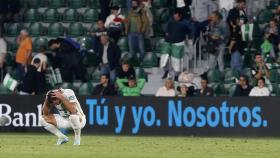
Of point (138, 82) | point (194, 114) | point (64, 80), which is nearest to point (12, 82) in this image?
point (64, 80)

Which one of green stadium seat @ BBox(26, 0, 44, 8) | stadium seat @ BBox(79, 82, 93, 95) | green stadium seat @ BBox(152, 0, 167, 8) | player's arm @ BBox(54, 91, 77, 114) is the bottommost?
stadium seat @ BBox(79, 82, 93, 95)

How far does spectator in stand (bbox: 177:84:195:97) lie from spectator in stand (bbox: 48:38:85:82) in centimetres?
368

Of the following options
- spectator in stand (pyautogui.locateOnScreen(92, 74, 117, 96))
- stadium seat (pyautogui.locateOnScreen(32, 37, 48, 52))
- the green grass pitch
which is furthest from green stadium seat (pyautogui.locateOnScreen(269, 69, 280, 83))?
stadium seat (pyautogui.locateOnScreen(32, 37, 48, 52))

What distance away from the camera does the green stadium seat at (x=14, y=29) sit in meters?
33.4

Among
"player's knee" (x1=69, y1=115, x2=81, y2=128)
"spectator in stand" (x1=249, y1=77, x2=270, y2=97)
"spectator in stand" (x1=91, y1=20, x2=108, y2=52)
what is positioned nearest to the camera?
"player's knee" (x1=69, y1=115, x2=81, y2=128)

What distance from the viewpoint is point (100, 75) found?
30734 mm

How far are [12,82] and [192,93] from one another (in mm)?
5452

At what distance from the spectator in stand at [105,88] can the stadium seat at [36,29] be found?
497 cm

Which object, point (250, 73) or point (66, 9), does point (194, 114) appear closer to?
point (250, 73)

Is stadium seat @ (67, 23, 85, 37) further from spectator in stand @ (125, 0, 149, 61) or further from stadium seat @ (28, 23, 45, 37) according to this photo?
spectator in stand @ (125, 0, 149, 61)

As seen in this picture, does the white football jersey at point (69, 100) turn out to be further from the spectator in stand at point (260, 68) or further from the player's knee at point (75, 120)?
the spectator in stand at point (260, 68)

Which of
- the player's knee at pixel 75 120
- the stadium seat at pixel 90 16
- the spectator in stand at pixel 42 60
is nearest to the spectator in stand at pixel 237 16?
the stadium seat at pixel 90 16

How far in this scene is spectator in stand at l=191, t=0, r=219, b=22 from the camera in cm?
3073

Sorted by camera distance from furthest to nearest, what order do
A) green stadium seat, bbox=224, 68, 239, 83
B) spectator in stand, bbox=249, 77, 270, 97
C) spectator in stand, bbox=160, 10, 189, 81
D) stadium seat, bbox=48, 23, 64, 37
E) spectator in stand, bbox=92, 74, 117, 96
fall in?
stadium seat, bbox=48, 23, 64, 37, spectator in stand, bbox=160, 10, 189, 81, green stadium seat, bbox=224, 68, 239, 83, spectator in stand, bbox=92, 74, 117, 96, spectator in stand, bbox=249, 77, 270, 97
